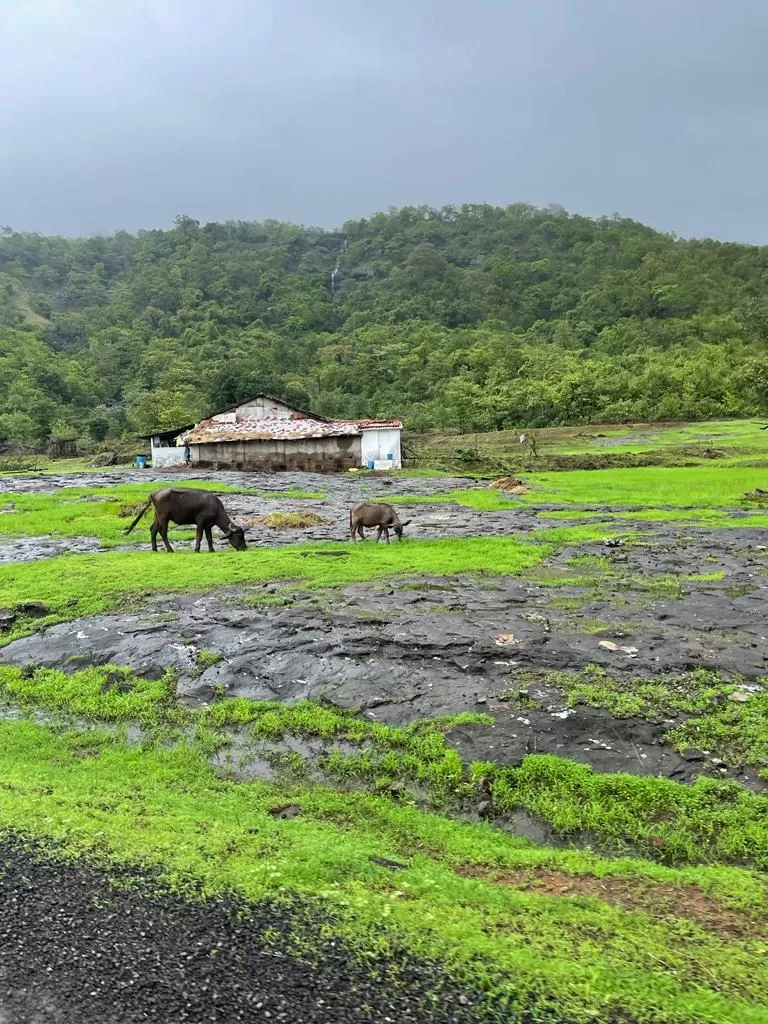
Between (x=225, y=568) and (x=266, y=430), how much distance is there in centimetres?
4195

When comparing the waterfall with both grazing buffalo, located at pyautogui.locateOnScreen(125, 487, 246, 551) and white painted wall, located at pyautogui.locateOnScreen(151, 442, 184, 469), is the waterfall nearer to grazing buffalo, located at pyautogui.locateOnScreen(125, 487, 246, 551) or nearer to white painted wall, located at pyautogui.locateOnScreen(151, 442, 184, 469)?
white painted wall, located at pyautogui.locateOnScreen(151, 442, 184, 469)

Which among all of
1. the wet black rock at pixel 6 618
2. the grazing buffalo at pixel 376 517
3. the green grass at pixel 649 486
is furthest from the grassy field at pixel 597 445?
the wet black rock at pixel 6 618

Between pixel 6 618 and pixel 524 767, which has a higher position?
pixel 6 618

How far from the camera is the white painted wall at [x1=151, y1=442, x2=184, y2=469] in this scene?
191 feet

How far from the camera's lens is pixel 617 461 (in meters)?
47.0

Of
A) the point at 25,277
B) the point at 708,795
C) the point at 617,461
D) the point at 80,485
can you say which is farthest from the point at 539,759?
the point at 25,277

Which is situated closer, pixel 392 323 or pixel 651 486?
pixel 651 486

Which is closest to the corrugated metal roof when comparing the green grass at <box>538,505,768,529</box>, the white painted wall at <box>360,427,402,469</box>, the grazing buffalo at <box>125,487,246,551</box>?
the white painted wall at <box>360,427,402,469</box>

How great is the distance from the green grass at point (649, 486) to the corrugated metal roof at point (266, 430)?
17.3m

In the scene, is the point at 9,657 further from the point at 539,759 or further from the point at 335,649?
the point at 539,759

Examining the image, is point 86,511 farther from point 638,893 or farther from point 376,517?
point 638,893

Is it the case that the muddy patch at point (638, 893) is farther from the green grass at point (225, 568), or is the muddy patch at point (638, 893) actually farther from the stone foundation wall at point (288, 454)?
the stone foundation wall at point (288, 454)

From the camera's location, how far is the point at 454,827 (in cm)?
582

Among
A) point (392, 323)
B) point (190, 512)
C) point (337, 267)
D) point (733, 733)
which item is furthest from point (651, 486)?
point (337, 267)
